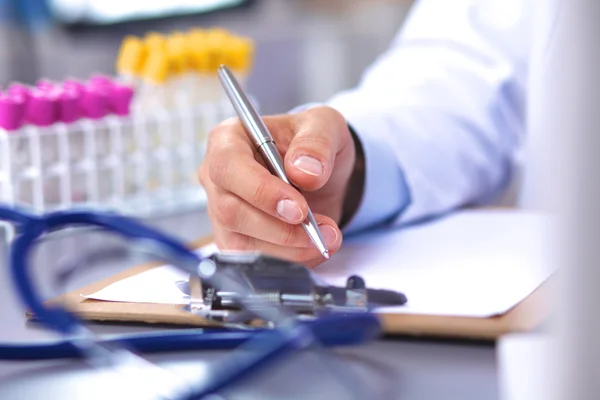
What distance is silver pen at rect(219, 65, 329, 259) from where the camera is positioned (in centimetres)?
37

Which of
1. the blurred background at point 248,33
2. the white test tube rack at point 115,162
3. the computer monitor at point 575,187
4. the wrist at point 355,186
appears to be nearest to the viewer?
the computer monitor at point 575,187

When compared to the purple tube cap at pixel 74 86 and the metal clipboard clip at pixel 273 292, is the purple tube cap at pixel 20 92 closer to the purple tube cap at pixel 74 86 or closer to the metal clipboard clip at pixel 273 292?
the purple tube cap at pixel 74 86

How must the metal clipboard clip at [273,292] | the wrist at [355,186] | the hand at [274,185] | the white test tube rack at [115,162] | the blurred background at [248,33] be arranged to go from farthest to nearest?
the blurred background at [248,33] < the white test tube rack at [115,162] < the wrist at [355,186] < the hand at [274,185] < the metal clipboard clip at [273,292]

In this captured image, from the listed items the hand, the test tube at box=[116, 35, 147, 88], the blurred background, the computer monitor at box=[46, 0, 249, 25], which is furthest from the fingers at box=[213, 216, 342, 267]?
the computer monitor at box=[46, 0, 249, 25]

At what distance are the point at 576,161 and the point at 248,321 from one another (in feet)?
0.52

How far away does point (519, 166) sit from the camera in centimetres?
71

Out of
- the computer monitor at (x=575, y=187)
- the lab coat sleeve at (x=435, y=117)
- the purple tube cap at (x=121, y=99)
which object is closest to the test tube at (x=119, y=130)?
the purple tube cap at (x=121, y=99)

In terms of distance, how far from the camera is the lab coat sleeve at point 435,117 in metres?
0.53

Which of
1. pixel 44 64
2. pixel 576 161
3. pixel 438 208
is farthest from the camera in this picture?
pixel 44 64

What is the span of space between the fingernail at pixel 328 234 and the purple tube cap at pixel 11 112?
319 mm

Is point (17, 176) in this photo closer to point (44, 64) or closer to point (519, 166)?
point (519, 166)

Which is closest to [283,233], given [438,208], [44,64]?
[438,208]

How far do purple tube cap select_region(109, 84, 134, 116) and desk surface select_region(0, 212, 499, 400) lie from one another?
1.42ft

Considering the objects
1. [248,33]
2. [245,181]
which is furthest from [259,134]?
[248,33]
